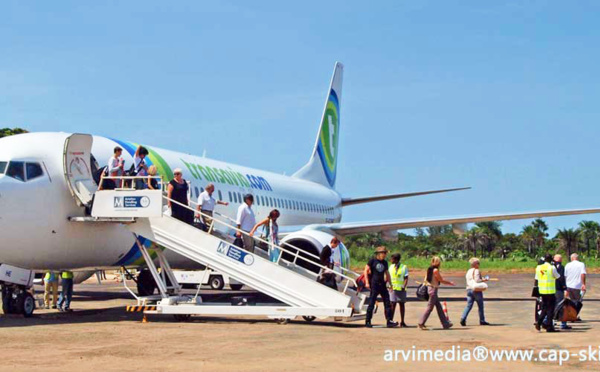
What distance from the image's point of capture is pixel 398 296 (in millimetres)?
14469

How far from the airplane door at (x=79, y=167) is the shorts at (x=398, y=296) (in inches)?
210

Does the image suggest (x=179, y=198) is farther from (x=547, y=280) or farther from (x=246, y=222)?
(x=547, y=280)

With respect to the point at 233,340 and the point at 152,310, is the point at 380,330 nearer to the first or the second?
the point at 233,340

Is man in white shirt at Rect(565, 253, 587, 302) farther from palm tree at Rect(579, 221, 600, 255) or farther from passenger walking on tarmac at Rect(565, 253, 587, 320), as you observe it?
palm tree at Rect(579, 221, 600, 255)

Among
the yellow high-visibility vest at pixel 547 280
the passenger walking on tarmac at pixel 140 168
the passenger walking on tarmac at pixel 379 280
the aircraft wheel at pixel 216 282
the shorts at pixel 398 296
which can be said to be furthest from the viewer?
the aircraft wheel at pixel 216 282

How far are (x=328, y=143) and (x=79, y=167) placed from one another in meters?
20.6

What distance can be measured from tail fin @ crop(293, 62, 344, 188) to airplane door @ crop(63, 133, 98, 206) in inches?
685

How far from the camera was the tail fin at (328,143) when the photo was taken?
109ft

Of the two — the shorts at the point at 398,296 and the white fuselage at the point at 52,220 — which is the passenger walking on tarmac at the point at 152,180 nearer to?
the white fuselage at the point at 52,220

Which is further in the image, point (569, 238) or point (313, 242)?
point (569, 238)

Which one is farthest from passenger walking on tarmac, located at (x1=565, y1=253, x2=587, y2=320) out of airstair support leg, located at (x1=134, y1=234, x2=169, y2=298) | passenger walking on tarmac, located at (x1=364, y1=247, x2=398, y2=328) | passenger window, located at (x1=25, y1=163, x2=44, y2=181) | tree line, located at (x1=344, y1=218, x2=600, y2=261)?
tree line, located at (x1=344, y1=218, x2=600, y2=261)

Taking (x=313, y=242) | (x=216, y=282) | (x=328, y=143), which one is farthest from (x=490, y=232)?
(x=313, y=242)

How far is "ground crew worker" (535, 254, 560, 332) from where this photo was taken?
13.0 meters

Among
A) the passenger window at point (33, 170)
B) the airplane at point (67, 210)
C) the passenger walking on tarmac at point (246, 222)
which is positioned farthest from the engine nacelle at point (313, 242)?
the passenger window at point (33, 170)
